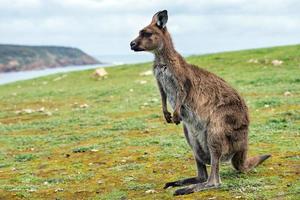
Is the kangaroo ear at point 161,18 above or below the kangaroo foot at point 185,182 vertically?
above

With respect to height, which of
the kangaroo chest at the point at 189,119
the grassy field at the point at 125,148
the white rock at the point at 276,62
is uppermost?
the kangaroo chest at the point at 189,119

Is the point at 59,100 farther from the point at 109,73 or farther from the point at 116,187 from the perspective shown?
the point at 116,187

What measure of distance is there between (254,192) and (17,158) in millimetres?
6850

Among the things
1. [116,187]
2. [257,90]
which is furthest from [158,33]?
[257,90]

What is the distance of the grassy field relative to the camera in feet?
31.0

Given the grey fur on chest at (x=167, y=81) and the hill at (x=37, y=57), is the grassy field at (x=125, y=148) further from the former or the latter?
the hill at (x=37, y=57)

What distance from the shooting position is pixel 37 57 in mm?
173500

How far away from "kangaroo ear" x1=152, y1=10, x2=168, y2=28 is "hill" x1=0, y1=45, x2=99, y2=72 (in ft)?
456

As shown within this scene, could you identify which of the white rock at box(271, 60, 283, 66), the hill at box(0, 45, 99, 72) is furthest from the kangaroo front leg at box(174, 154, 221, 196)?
the hill at box(0, 45, 99, 72)

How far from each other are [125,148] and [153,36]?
482cm

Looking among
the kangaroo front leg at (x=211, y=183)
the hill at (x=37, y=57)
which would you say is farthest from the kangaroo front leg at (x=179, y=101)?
the hill at (x=37, y=57)

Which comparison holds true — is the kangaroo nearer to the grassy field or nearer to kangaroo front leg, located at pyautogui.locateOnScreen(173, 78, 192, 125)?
kangaroo front leg, located at pyautogui.locateOnScreen(173, 78, 192, 125)

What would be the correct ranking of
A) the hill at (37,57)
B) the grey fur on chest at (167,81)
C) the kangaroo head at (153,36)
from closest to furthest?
the grey fur on chest at (167,81), the kangaroo head at (153,36), the hill at (37,57)

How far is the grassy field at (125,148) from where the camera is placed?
31.0 ft
